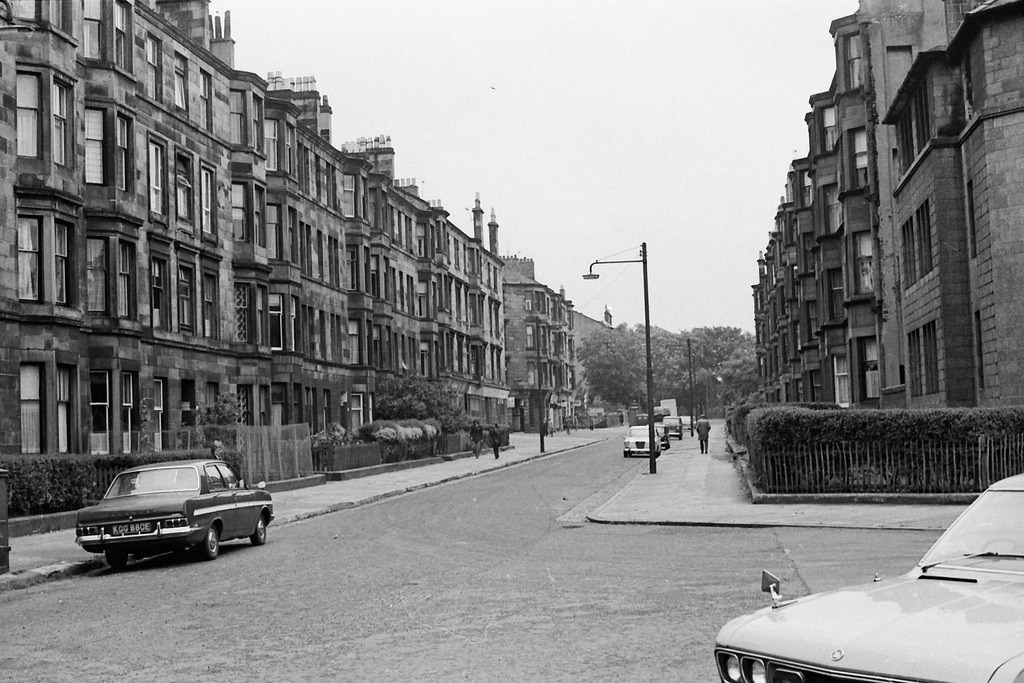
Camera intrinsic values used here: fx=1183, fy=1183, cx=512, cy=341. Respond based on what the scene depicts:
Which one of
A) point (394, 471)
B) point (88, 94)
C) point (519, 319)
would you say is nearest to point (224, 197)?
point (88, 94)

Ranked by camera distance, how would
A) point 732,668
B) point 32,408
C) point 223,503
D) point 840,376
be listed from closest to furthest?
point 732,668
point 223,503
point 32,408
point 840,376

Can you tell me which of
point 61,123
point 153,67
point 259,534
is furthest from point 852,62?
point 259,534

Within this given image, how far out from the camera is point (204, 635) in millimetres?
10750

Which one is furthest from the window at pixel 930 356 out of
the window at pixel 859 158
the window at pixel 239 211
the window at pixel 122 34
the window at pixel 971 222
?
the window at pixel 239 211

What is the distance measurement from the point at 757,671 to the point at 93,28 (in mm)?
31443

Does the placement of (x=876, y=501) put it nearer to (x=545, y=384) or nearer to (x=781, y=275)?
(x=781, y=275)

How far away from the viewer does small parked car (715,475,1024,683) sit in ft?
15.1

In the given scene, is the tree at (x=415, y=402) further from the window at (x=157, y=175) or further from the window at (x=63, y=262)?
the window at (x=63, y=262)

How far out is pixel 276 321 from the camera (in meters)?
46.3

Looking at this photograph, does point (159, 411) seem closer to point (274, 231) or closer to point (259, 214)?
point (259, 214)

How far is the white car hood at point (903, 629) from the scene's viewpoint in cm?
460

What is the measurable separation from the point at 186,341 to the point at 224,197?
6.21 meters

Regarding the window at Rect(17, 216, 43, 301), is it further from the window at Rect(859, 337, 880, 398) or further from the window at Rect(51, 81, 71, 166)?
the window at Rect(859, 337, 880, 398)

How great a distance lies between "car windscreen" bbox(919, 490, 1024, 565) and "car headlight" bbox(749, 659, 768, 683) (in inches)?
53.2
